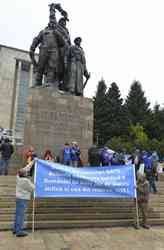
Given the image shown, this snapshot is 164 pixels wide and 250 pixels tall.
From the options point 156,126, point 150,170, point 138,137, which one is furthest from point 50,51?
point 156,126

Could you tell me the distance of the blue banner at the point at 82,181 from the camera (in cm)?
780

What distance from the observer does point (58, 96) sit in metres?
15.3

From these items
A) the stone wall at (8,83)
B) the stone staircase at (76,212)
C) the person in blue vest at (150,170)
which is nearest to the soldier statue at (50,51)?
the person in blue vest at (150,170)

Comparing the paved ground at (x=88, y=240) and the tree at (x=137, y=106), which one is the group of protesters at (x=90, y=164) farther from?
the tree at (x=137, y=106)

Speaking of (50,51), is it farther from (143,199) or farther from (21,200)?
(21,200)

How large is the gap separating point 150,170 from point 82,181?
4854mm

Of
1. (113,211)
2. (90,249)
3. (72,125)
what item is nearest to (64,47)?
(72,125)

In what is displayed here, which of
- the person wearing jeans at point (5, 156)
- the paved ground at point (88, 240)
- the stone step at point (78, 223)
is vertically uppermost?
the person wearing jeans at point (5, 156)

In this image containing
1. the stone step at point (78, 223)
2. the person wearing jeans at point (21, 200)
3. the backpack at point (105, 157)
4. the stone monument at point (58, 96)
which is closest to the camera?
the person wearing jeans at point (21, 200)

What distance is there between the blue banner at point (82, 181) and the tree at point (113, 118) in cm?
4040

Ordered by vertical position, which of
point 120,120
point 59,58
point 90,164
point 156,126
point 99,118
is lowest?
point 90,164

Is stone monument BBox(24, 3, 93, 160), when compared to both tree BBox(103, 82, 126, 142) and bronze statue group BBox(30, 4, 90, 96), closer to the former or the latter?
bronze statue group BBox(30, 4, 90, 96)

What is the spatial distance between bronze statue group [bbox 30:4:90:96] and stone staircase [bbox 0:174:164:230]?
302 inches

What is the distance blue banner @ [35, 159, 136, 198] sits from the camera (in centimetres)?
780
